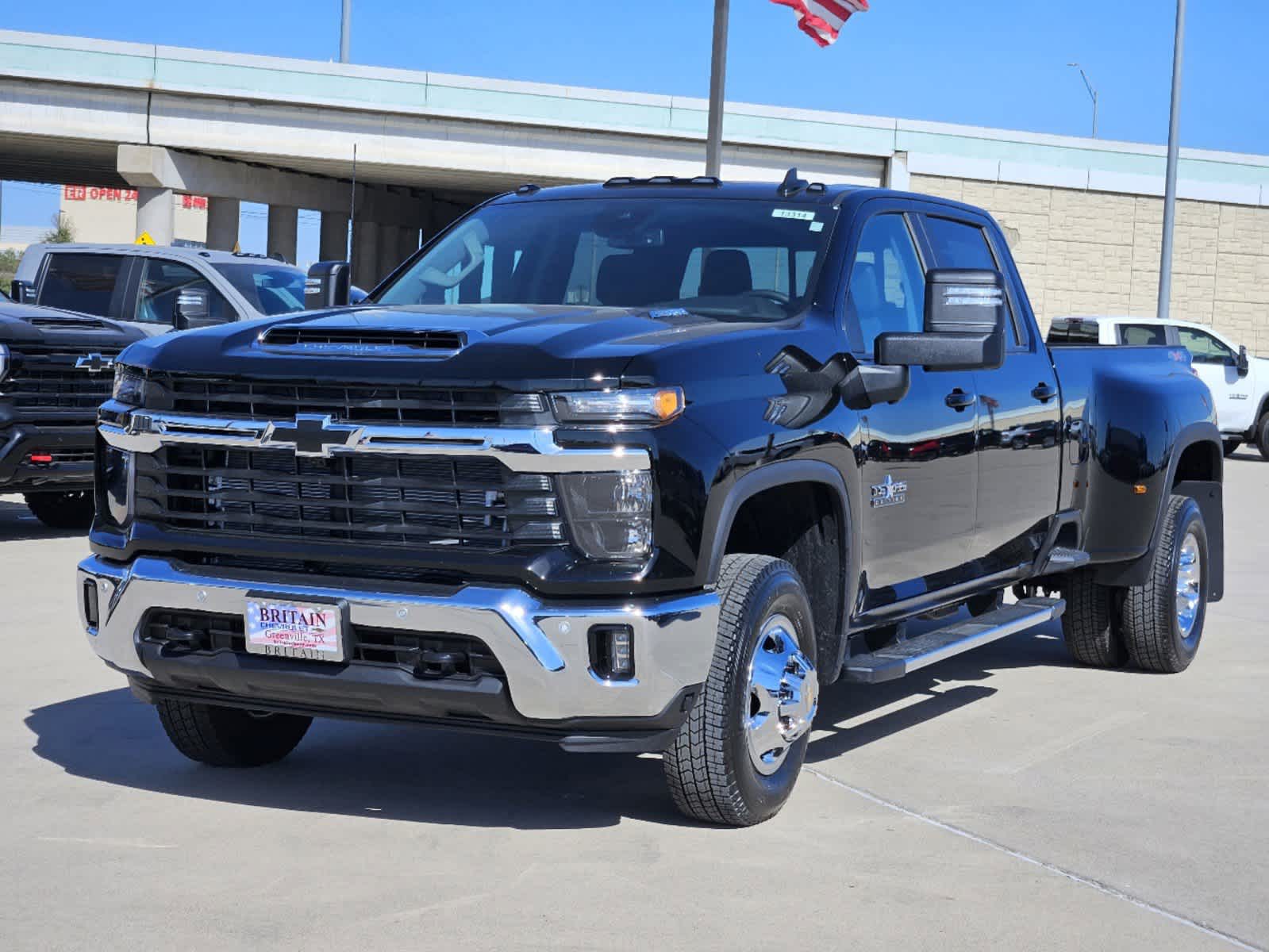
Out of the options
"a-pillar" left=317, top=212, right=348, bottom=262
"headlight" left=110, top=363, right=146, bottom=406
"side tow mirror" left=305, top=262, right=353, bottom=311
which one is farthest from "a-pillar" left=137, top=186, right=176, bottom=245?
"headlight" left=110, top=363, right=146, bottom=406

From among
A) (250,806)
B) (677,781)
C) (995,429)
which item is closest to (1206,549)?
(995,429)

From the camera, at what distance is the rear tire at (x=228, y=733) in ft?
19.0

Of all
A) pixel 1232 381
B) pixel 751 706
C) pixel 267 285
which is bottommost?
pixel 751 706

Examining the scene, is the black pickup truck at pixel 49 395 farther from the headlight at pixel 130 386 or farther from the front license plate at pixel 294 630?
the front license plate at pixel 294 630

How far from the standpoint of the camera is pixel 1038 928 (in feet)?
14.8

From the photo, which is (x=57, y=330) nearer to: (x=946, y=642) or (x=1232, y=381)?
(x=946, y=642)

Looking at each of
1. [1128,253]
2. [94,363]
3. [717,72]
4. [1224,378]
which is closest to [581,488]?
[94,363]

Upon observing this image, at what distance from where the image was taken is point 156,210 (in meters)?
39.3

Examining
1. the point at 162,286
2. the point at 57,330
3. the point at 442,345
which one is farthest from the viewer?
the point at 162,286

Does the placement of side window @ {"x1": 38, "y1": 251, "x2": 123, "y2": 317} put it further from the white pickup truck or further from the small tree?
the small tree

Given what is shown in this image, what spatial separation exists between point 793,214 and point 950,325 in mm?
780

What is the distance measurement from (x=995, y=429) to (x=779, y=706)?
1924 millimetres

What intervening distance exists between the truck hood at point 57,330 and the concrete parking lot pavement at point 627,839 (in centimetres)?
433

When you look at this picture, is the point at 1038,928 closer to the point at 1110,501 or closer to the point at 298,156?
the point at 1110,501
